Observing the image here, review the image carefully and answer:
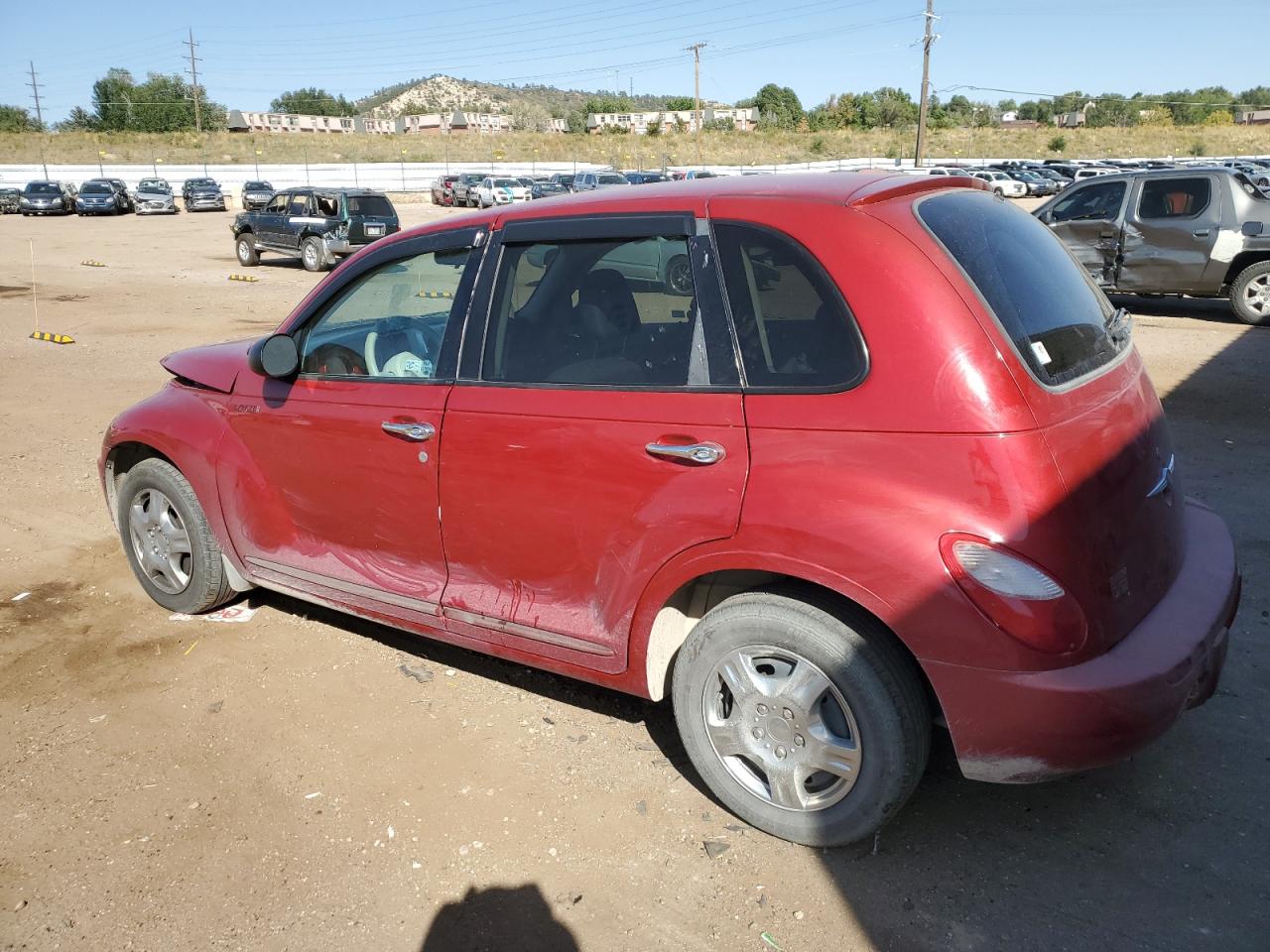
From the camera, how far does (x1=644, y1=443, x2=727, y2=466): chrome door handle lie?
279cm

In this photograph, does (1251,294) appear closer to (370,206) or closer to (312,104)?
(370,206)

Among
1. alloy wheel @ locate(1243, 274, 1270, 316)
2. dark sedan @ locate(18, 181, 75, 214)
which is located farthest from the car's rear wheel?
dark sedan @ locate(18, 181, 75, 214)

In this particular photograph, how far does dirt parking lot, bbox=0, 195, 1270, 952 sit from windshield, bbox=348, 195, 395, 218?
18673mm

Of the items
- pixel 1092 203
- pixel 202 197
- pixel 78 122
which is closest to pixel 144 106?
pixel 78 122

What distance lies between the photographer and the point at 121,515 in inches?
186

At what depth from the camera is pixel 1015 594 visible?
2.42 meters

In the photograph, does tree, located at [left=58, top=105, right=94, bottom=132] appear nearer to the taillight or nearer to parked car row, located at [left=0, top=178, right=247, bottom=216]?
parked car row, located at [left=0, top=178, right=247, bottom=216]

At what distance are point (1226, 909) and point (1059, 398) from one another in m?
1.45

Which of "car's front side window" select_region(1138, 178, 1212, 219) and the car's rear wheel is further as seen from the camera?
the car's rear wheel

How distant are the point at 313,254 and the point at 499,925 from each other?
21.3m

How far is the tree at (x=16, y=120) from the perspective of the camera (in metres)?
86.2

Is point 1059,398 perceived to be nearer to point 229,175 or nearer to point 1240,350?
point 1240,350

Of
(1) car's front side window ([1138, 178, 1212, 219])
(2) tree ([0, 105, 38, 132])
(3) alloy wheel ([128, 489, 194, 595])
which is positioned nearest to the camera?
(3) alloy wheel ([128, 489, 194, 595])

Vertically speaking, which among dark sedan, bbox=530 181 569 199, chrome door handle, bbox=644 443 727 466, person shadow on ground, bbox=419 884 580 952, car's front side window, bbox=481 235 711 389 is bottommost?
person shadow on ground, bbox=419 884 580 952
